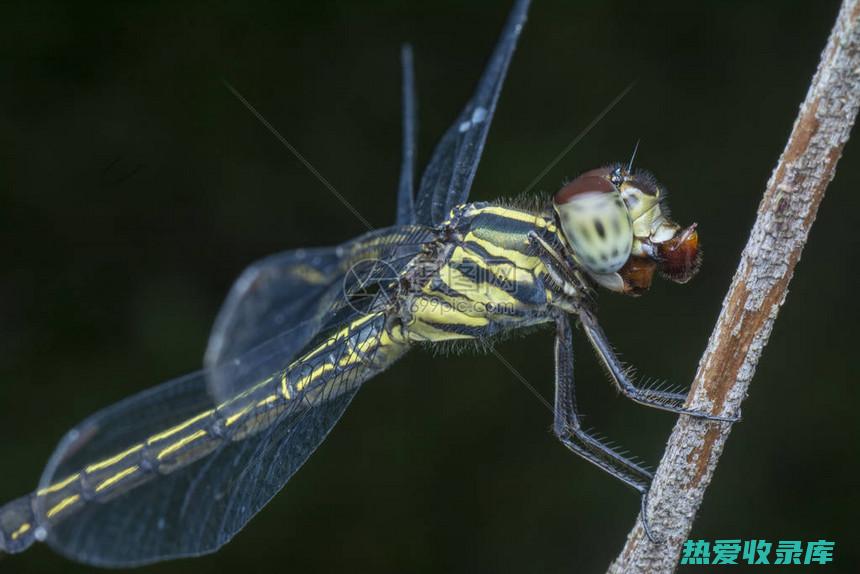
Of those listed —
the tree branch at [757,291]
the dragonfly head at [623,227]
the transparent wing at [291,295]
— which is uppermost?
the transparent wing at [291,295]

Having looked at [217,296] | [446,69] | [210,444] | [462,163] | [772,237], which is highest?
[446,69]

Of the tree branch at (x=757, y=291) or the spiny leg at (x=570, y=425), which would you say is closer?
the tree branch at (x=757, y=291)

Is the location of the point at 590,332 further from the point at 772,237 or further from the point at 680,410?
the point at 772,237

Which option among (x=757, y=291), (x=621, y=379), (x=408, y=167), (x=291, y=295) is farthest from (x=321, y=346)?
(x=757, y=291)

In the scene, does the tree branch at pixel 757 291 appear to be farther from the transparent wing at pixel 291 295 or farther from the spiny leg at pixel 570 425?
the transparent wing at pixel 291 295

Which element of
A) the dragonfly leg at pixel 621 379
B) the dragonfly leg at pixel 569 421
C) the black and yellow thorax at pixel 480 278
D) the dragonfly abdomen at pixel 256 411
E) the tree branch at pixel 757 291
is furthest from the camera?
the dragonfly abdomen at pixel 256 411

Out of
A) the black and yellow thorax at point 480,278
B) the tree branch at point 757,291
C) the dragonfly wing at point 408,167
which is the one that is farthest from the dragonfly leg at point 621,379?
the dragonfly wing at point 408,167


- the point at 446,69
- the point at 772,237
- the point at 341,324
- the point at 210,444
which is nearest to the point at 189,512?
the point at 210,444

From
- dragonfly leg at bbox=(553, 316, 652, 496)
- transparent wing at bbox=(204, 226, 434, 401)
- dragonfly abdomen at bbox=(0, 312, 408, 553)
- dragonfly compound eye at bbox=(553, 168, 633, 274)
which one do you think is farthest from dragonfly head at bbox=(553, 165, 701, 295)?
dragonfly abdomen at bbox=(0, 312, 408, 553)
